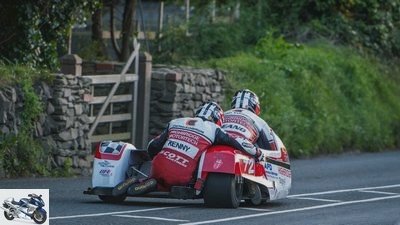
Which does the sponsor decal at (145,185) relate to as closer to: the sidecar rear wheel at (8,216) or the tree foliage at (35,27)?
the sidecar rear wheel at (8,216)

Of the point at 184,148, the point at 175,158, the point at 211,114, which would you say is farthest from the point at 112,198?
the point at 211,114

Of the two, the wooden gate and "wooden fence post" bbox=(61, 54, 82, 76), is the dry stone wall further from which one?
"wooden fence post" bbox=(61, 54, 82, 76)

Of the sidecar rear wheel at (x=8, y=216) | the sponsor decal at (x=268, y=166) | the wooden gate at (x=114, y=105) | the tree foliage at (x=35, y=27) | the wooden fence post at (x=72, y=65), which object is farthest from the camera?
the tree foliage at (x=35, y=27)

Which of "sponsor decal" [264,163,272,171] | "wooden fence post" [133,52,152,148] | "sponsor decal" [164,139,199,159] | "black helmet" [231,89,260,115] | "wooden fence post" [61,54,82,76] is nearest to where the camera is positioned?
"sponsor decal" [164,139,199,159]

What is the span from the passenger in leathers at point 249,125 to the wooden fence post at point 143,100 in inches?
257

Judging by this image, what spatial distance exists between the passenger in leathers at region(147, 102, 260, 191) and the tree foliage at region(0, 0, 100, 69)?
703 centimetres

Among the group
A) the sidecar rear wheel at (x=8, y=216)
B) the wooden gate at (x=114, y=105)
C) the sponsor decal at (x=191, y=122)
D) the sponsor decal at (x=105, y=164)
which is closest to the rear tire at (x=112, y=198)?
the sponsor decal at (x=105, y=164)

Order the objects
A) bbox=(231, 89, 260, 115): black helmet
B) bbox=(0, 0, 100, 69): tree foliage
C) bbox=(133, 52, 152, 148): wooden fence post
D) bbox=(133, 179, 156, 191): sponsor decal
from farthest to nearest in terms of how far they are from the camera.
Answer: bbox=(133, 52, 152, 148): wooden fence post < bbox=(0, 0, 100, 69): tree foliage < bbox=(231, 89, 260, 115): black helmet < bbox=(133, 179, 156, 191): sponsor decal

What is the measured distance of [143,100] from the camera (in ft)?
76.7

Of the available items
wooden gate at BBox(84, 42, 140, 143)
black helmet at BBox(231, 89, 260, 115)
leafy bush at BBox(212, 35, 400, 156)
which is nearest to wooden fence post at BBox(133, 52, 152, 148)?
wooden gate at BBox(84, 42, 140, 143)

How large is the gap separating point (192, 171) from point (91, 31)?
14.0 m

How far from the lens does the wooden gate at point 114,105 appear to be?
22.1 metres

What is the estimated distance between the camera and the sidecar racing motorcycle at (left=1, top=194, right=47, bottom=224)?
9883mm

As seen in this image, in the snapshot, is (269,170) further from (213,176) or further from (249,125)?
(213,176)
